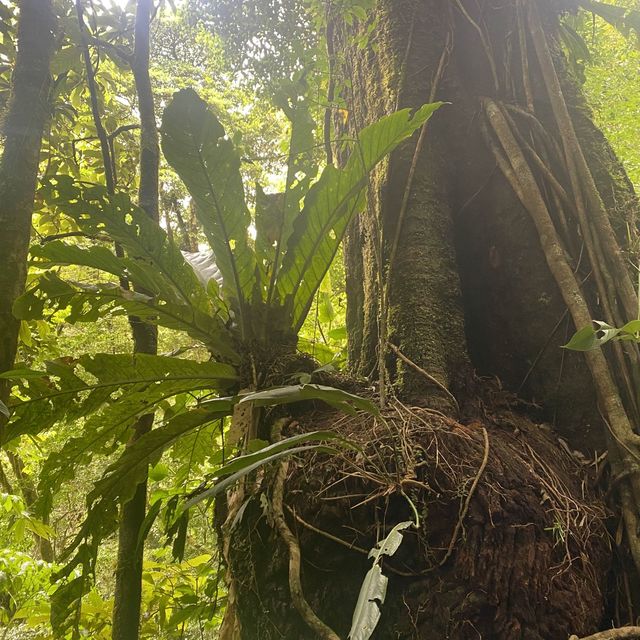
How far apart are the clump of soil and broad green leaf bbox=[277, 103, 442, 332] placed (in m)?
0.47

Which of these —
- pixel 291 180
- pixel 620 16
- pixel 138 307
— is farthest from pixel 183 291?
pixel 620 16

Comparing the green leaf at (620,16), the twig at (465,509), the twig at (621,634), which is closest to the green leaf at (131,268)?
the twig at (465,509)

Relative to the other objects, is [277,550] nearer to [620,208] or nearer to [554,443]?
[554,443]

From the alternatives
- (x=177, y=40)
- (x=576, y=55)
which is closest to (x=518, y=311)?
(x=576, y=55)

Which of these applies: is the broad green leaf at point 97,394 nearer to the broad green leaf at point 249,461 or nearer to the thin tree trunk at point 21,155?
the thin tree trunk at point 21,155

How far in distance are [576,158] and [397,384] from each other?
0.94 meters

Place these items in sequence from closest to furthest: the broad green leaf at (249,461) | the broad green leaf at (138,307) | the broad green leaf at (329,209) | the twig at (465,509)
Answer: the broad green leaf at (249,461)
the twig at (465,509)
the broad green leaf at (329,209)
the broad green leaf at (138,307)

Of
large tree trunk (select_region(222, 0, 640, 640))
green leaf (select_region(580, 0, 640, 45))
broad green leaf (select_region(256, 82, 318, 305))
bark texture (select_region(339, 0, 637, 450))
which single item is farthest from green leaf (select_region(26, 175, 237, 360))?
green leaf (select_region(580, 0, 640, 45))

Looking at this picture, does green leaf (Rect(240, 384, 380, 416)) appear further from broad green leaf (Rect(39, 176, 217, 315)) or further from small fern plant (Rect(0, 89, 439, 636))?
broad green leaf (Rect(39, 176, 217, 315))

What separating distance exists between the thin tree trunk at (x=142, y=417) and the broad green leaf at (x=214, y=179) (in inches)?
10.5

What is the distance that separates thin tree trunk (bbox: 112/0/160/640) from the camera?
4.61 ft

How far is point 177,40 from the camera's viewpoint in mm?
5660

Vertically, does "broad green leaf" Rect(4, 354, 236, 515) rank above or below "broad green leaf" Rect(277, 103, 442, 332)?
below

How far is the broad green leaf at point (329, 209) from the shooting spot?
1262 millimetres
